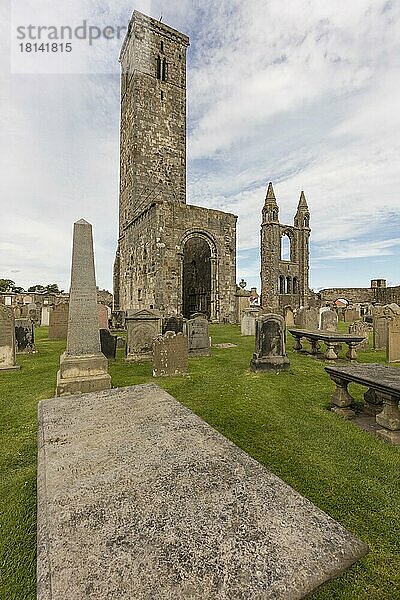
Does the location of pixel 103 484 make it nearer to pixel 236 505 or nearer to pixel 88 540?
pixel 88 540

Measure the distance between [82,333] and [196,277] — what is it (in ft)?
59.3

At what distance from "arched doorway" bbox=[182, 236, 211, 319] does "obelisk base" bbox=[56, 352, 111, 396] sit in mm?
16179

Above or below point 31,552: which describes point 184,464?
above

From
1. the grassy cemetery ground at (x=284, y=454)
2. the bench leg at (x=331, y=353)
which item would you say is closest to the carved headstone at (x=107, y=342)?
the grassy cemetery ground at (x=284, y=454)

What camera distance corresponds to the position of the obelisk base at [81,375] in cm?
489

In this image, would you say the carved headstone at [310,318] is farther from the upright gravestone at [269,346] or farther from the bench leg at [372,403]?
the bench leg at [372,403]

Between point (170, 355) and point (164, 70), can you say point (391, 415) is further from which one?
point (164, 70)

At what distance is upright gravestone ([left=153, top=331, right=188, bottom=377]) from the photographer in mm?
6758

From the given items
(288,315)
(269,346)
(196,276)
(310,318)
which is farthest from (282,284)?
(269,346)

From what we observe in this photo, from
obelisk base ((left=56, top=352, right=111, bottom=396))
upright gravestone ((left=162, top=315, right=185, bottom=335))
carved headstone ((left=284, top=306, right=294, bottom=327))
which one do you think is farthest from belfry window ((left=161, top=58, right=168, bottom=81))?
obelisk base ((left=56, top=352, right=111, bottom=396))

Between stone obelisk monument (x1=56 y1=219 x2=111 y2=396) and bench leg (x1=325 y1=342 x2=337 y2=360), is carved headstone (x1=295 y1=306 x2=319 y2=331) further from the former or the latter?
stone obelisk monument (x1=56 y1=219 x2=111 y2=396)

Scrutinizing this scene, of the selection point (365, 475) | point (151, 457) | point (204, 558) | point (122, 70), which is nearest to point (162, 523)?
point (204, 558)

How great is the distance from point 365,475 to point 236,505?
2.25m

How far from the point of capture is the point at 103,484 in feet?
5.26
